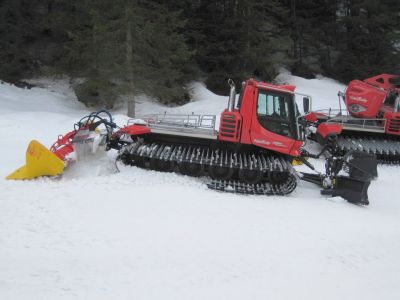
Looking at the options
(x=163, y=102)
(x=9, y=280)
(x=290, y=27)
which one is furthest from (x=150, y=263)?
(x=290, y=27)

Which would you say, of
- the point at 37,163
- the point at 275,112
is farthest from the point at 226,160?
the point at 37,163

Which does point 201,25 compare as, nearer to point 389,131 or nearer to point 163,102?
point 163,102

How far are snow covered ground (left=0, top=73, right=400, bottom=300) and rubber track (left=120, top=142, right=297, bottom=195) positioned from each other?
320 millimetres

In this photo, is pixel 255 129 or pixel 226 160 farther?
pixel 255 129

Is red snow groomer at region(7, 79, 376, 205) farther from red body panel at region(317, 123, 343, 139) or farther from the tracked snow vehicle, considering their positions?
red body panel at region(317, 123, 343, 139)

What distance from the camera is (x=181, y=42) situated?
16500 mm

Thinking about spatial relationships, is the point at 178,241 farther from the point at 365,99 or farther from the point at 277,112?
the point at 365,99

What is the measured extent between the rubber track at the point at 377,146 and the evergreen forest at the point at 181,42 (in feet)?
25.3

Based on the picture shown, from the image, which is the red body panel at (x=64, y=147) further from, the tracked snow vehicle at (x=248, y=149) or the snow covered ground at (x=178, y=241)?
the tracked snow vehicle at (x=248, y=149)

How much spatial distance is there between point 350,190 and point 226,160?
2480 mm

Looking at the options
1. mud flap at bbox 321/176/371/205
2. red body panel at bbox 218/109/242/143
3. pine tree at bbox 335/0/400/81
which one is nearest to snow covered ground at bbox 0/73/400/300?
mud flap at bbox 321/176/371/205

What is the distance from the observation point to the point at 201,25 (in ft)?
67.7

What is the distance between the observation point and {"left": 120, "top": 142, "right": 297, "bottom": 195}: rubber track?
7434 millimetres

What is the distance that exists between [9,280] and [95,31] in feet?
42.0
